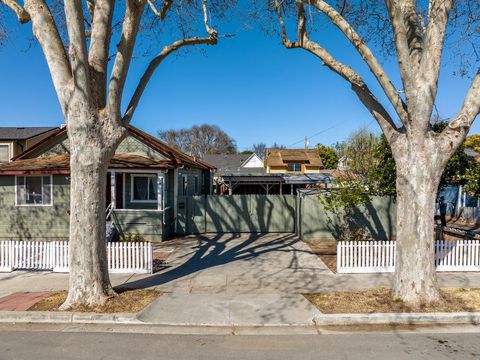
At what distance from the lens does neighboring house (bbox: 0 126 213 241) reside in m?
13.5

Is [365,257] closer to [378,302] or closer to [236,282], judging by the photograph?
[378,302]

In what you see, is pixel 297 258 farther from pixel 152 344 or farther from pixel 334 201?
pixel 152 344

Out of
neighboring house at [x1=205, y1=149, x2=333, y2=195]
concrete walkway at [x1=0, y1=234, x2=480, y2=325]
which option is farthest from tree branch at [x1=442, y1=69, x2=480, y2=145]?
neighboring house at [x1=205, y1=149, x2=333, y2=195]

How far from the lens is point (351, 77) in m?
7.04

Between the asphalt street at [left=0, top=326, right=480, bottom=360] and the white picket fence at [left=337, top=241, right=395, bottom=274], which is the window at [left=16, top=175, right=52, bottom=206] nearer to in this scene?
the asphalt street at [left=0, top=326, right=480, bottom=360]

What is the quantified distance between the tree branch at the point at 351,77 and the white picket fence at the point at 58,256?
6.35 metres

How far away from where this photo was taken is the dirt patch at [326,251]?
9870 millimetres

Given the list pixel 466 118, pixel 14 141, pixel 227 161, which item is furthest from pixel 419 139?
pixel 227 161

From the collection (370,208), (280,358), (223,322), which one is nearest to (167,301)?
(223,322)

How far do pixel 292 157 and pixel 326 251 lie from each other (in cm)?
3737

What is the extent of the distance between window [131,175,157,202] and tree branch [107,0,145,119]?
8408mm

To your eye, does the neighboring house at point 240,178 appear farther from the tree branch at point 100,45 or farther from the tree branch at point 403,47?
the tree branch at point 403,47

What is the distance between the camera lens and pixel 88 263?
20.8 ft

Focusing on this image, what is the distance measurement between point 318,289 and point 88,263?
16.2 feet
